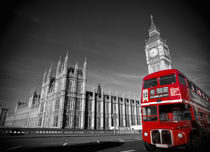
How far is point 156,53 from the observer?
231 feet

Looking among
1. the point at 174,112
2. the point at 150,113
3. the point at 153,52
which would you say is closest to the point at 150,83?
the point at 150,113

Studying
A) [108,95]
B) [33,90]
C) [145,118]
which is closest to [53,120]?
[108,95]

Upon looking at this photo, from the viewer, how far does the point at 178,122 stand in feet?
24.7

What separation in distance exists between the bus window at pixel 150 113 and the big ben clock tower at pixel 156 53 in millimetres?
60730

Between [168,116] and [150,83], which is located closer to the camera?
[168,116]

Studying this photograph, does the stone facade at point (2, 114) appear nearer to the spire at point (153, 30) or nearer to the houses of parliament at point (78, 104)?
the houses of parliament at point (78, 104)

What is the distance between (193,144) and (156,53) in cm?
6948

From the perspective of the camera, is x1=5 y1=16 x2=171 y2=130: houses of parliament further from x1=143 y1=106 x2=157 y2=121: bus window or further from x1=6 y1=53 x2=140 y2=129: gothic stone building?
x1=143 y1=106 x2=157 y2=121: bus window

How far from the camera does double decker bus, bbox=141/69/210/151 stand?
6.80 metres

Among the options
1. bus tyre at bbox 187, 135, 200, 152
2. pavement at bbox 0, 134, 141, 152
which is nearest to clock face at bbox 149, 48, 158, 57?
pavement at bbox 0, 134, 141, 152

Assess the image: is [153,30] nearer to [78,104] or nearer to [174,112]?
[78,104]

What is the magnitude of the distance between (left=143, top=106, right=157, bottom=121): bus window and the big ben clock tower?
199 ft

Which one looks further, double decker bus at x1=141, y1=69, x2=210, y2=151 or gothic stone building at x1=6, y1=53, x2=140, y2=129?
gothic stone building at x1=6, y1=53, x2=140, y2=129

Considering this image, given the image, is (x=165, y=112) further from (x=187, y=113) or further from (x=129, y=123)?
(x=129, y=123)
